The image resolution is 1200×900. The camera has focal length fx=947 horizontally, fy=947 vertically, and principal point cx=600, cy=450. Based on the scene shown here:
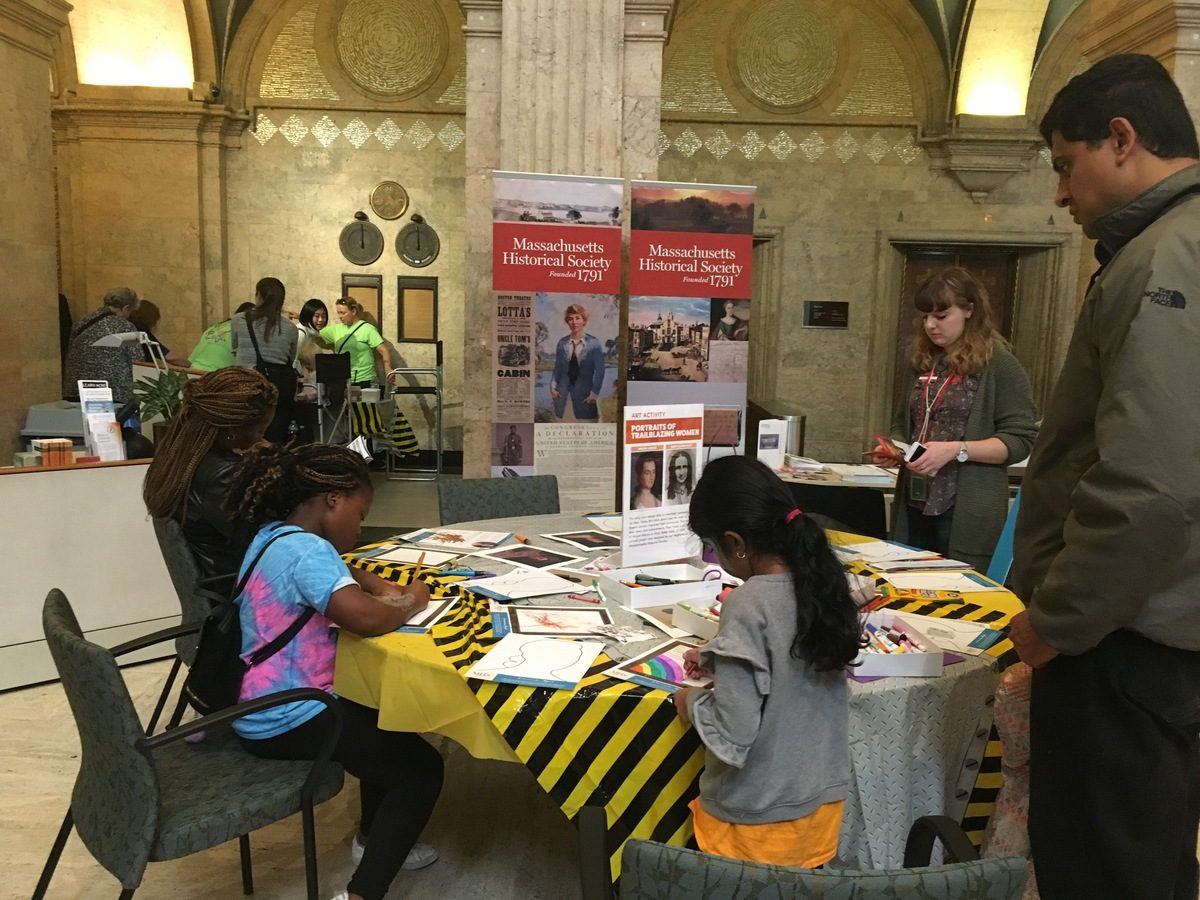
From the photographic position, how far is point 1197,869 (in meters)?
1.88

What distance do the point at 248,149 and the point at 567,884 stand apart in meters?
10.0

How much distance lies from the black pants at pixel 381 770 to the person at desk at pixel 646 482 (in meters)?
0.91

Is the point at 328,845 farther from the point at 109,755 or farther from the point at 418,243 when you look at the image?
the point at 418,243

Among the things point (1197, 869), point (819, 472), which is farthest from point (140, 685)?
point (1197, 869)

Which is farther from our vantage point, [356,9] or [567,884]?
[356,9]

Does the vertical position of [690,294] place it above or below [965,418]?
above

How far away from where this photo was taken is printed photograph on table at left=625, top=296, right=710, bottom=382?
17.9 ft

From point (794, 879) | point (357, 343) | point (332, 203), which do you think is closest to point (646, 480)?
point (794, 879)

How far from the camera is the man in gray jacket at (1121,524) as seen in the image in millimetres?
1508

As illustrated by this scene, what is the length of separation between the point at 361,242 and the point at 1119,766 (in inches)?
406

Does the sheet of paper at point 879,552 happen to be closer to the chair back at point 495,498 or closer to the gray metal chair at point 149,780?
the chair back at point 495,498

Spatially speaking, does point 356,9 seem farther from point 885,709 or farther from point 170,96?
point 885,709

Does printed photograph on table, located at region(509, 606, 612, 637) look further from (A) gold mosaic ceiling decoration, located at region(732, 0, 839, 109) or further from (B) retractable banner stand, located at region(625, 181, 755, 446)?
(A) gold mosaic ceiling decoration, located at region(732, 0, 839, 109)

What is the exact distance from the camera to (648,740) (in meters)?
2.01
